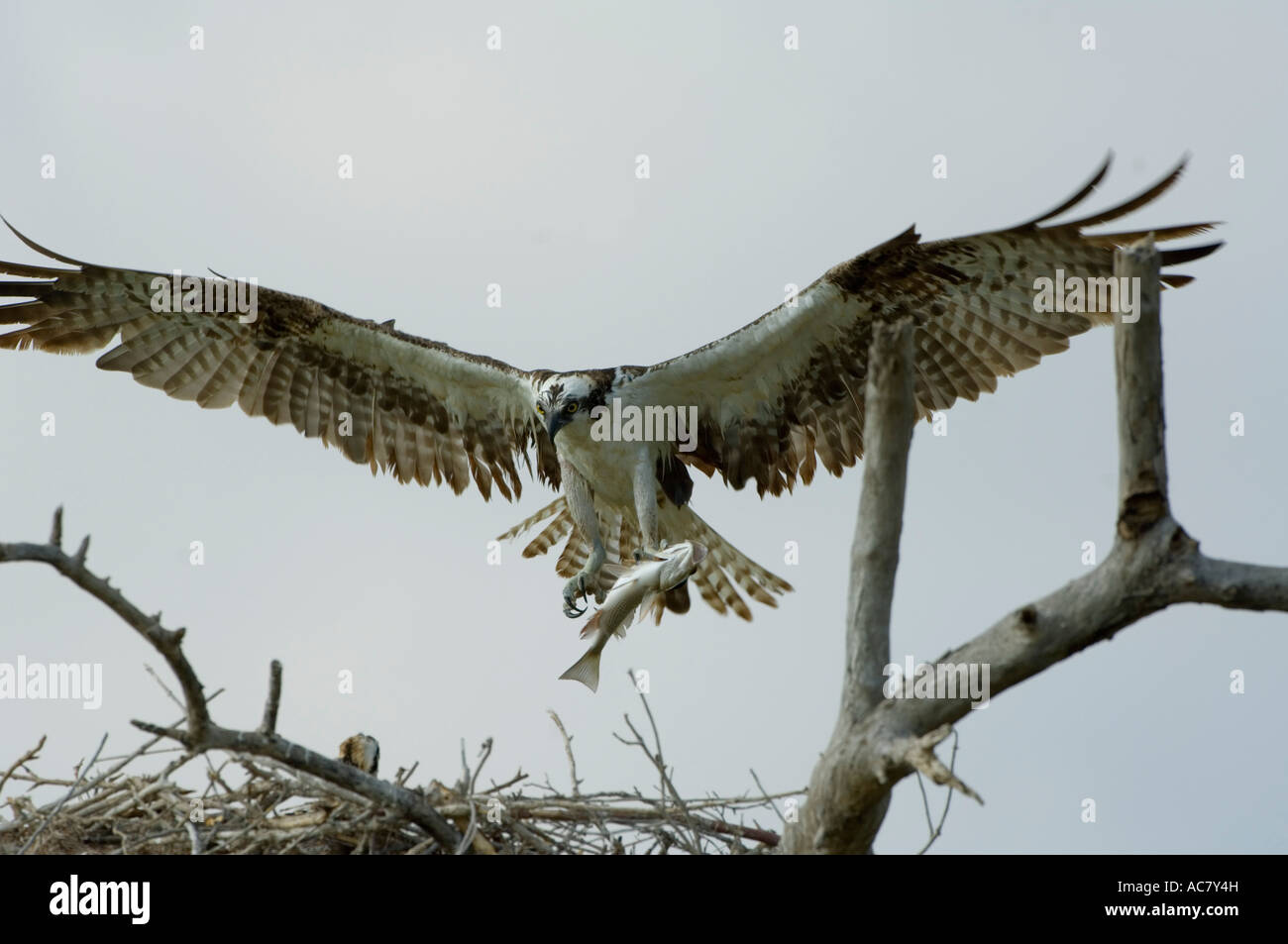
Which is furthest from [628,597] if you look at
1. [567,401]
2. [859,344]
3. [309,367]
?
[309,367]

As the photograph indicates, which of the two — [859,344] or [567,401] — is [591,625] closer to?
[567,401]

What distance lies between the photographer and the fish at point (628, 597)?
21.6 feet

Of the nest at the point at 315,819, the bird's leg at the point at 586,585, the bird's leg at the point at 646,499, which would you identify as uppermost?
the bird's leg at the point at 646,499

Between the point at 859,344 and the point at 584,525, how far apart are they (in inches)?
79.2

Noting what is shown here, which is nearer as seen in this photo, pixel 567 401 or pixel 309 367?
pixel 567 401

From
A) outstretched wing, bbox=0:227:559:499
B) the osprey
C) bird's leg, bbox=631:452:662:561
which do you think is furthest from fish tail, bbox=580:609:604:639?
outstretched wing, bbox=0:227:559:499

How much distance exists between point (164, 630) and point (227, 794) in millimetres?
2570

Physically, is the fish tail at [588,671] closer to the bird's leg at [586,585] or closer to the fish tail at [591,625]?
the fish tail at [591,625]

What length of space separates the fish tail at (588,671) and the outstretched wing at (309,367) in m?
2.65

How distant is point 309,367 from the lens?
9227mm

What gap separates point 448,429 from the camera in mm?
9477

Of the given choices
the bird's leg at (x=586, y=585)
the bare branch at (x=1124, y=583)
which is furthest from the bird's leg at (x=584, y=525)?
the bare branch at (x=1124, y=583)
